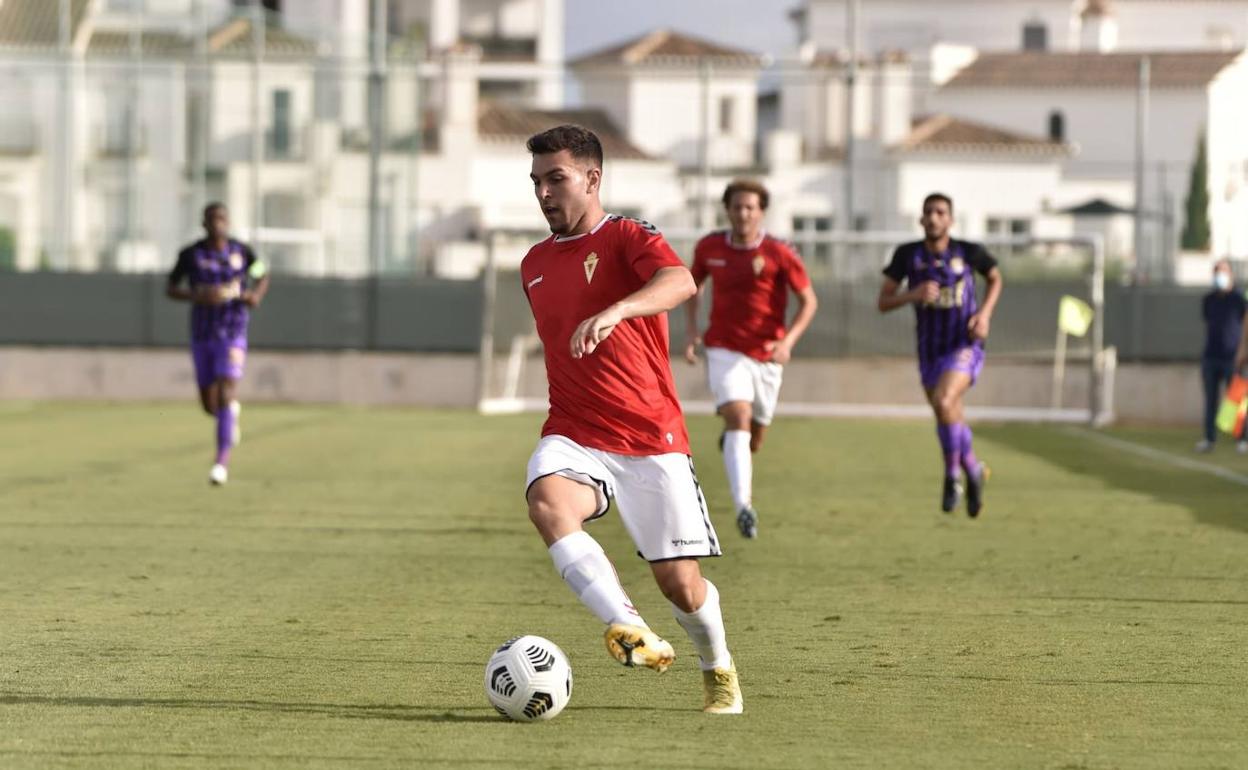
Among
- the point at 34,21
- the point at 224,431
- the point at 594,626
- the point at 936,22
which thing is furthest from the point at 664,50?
the point at 594,626

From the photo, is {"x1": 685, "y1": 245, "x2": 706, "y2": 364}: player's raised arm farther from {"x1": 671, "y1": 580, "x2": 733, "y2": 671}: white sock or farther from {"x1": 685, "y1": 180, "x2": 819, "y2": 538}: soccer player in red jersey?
{"x1": 671, "y1": 580, "x2": 733, "y2": 671}: white sock

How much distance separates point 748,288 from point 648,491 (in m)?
6.98

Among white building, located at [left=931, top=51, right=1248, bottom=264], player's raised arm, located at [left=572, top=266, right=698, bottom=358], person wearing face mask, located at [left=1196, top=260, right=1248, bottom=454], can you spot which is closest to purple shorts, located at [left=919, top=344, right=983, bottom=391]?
player's raised arm, located at [left=572, top=266, right=698, bottom=358]

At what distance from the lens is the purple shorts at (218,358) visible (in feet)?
55.3

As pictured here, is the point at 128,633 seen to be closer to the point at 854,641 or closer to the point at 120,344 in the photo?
the point at 854,641

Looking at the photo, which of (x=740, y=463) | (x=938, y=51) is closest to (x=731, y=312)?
(x=740, y=463)

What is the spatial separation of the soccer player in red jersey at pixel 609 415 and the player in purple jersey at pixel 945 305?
6702 millimetres

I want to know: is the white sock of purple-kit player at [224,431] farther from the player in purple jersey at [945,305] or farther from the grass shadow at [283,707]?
the grass shadow at [283,707]

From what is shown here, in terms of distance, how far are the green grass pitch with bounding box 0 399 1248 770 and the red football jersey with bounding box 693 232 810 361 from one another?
48.5 inches

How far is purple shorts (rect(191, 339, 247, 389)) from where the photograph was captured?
16.8 m

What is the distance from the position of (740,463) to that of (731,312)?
39.8 inches

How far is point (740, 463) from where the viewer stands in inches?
527

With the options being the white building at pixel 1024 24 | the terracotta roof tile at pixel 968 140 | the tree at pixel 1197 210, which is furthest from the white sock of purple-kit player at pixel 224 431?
the white building at pixel 1024 24

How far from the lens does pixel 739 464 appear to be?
13.4m
